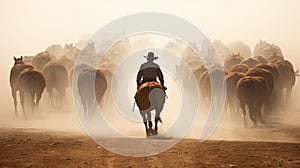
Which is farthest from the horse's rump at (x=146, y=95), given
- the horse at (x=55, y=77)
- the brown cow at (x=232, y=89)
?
the horse at (x=55, y=77)

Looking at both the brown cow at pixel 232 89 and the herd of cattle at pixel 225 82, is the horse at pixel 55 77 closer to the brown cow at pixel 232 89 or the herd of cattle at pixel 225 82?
the herd of cattle at pixel 225 82

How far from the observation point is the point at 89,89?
17.2m

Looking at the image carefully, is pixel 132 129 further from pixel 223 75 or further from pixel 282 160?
pixel 282 160

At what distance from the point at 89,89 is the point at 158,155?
8142mm

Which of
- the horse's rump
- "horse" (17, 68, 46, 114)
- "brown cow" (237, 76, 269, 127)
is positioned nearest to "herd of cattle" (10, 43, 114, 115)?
"horse" (17, 68, 46, 114)

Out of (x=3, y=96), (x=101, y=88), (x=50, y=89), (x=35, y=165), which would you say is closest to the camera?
(x=35, y=165)

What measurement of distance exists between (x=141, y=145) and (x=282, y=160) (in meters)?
3.58

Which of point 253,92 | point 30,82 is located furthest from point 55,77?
point 253,92

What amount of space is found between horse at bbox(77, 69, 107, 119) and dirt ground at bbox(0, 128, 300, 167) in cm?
579

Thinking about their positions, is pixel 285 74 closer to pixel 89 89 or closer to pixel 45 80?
pixel 89 89

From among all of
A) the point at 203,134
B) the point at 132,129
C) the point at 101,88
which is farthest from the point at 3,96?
the point at 203,134

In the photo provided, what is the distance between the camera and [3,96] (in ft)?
83.7

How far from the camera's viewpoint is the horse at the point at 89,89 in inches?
678

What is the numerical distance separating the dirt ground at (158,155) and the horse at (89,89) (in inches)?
228
